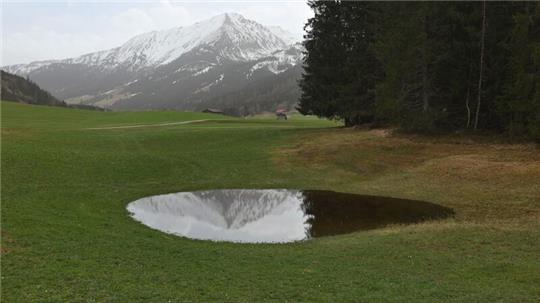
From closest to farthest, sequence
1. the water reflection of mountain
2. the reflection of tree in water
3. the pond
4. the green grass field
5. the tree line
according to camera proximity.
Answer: the green grass field
the pond
the reflection of tree in water
the water reflection of mountain
the tree line

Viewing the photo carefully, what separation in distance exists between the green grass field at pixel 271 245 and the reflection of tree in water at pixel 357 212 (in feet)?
4.12

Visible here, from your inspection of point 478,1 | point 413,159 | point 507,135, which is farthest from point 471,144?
point 478,1

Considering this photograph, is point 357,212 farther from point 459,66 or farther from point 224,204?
point 459,66

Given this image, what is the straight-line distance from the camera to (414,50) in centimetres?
3916

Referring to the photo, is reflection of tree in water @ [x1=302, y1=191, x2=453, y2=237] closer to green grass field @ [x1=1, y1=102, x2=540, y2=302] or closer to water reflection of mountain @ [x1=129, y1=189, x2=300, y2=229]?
green grass field @ [x1=1, y1=102, x2=540, y2=302]

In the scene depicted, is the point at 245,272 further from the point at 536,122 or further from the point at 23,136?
the point at 23,136

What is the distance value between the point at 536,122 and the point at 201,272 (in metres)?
29.5

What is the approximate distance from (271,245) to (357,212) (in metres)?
7.32

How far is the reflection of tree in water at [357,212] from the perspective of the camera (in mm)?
20359

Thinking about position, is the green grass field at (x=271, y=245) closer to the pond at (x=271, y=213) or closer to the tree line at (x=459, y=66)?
the pond at (x=271, y=213)

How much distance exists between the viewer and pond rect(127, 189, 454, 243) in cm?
1980

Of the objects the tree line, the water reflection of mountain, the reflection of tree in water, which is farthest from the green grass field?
the tree line

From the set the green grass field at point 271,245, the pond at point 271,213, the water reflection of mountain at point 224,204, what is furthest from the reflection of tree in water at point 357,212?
the water reflection of mountain at point 224,204

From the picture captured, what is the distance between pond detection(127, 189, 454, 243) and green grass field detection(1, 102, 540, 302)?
4.22 ft
